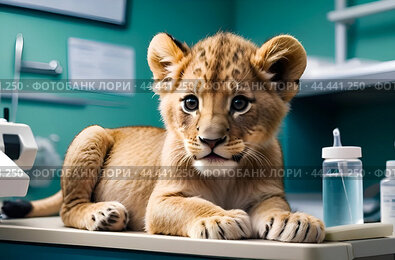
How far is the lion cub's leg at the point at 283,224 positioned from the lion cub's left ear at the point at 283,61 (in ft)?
0.70

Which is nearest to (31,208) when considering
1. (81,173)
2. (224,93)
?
(81,173)

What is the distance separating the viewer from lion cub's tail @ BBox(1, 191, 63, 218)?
1.43 metres

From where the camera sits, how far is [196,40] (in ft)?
7.00

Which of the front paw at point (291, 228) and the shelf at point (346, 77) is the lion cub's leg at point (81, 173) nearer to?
the front paw at point (291, 228)

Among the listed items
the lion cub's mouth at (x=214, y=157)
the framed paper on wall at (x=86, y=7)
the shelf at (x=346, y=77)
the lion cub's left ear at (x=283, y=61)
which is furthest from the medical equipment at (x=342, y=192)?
the framed paper on wall at (x=86, y=7)

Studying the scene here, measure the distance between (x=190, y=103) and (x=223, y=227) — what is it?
0.25 meters

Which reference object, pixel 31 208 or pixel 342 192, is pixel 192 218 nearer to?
pixel 342 192

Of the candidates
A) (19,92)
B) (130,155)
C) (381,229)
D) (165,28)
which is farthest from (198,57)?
(165,28)

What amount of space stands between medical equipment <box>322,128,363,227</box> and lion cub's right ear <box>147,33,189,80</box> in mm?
350

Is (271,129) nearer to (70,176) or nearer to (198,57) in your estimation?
(198,57)

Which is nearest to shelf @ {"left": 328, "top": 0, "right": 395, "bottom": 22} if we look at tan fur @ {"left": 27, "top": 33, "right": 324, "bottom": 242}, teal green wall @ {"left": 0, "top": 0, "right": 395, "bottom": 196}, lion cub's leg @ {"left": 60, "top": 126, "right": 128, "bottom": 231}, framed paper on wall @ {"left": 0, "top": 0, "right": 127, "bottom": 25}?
teal green wall @ {"left": 0, "top": 0, "right": 395, "bottom": 196}

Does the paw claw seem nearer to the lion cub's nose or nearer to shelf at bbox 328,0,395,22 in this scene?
the lion cub's nose

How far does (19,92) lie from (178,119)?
3.22ft

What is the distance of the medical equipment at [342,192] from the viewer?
3.55 ft
